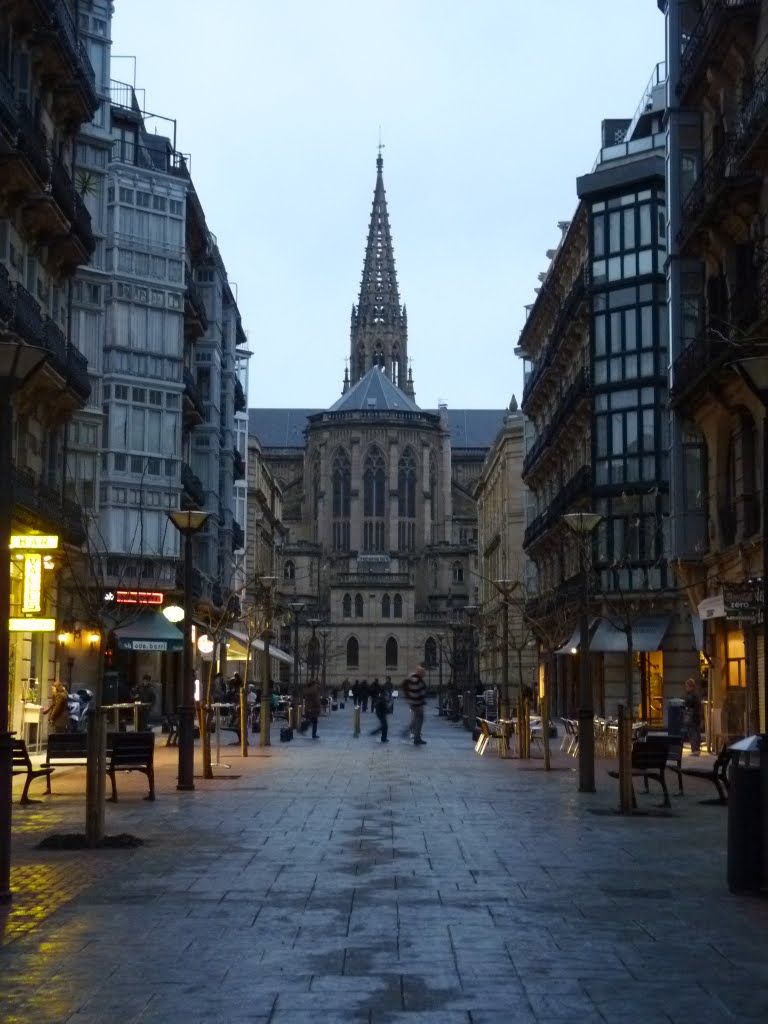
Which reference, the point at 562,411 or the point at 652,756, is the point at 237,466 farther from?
the point at 652,756

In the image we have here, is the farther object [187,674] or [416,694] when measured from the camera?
[416,694]

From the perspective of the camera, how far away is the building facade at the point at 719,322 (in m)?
28.3

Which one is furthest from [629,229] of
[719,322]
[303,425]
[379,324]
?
[303,425]

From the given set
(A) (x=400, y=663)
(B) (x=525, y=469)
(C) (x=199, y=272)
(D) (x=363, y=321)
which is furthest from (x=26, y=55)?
(D) (x=363, y=321)

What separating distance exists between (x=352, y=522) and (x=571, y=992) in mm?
142141

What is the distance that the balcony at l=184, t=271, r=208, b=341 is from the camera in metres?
54.1

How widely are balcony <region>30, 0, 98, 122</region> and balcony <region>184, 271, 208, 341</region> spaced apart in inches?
707

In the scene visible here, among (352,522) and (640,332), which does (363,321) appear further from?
(640,332)

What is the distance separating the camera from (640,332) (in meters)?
52.5

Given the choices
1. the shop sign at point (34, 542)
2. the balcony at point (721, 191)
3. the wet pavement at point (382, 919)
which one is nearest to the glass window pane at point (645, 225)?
the balcony at point (721, 191)

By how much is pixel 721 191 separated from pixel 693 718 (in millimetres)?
12546

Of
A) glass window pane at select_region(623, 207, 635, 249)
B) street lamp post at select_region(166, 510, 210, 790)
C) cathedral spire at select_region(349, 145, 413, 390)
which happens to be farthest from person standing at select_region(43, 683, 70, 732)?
cathedral spire at select_region(349, 145, 413, 390)

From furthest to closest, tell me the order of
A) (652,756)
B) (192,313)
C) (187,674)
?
(192,313), (187,674), (652,756)

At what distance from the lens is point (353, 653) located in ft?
478
